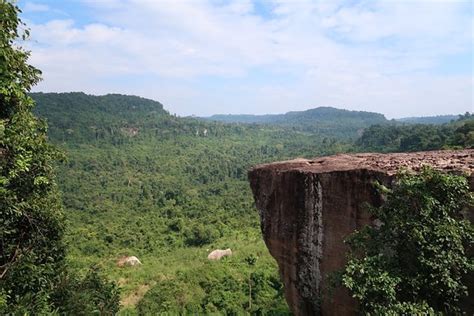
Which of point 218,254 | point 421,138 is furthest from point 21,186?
point 421,138

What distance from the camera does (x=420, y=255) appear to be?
6371 millimetres

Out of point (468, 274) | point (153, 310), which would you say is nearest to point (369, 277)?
point (468, 274)

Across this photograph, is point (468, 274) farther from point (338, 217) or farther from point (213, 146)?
point (213, 146)

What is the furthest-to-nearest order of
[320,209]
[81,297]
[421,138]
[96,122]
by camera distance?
[96,122] < [421,138] < [81,297] < [320,209]

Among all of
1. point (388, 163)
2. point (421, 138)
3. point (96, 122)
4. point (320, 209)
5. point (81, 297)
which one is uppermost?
point (96, 122)

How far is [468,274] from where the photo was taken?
22.6ft

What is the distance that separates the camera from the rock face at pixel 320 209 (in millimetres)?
8648

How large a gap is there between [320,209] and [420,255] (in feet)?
10.9

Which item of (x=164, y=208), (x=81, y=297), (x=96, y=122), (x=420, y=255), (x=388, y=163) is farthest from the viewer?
(x=96, y=122)

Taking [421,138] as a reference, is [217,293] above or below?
below

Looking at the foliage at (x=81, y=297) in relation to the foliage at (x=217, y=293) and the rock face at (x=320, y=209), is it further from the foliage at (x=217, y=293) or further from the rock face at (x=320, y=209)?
the foliage at (x=217, y=293)

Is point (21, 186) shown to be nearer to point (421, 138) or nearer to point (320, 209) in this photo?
point (320, 209)

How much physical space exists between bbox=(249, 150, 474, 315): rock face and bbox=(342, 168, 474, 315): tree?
3.32ft

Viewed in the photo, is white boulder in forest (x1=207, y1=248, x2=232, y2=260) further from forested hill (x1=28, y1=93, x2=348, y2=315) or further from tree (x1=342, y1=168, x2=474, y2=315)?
tree (x1=342, y1=168, x2=474, y2=315)
